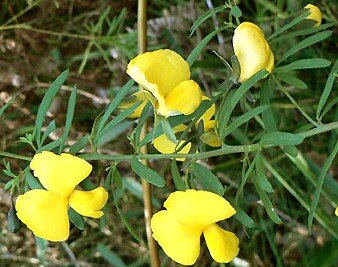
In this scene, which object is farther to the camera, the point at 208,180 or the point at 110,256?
the point at 110,256

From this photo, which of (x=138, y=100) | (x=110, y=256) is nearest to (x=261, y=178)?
(x=138, y=100)

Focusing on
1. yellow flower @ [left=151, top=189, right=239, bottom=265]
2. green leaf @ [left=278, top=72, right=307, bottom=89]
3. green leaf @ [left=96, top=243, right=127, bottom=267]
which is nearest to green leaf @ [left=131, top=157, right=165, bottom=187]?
yellow flower @ [left=151, top=189, right=239, bottom=265]

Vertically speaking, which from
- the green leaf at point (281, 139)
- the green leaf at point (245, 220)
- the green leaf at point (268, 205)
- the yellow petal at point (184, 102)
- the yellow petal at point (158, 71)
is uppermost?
the yellow petal at point (158, 71)

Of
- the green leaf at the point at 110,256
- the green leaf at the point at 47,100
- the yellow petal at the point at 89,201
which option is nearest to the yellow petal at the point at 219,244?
the yellow petal at the point at 89,201

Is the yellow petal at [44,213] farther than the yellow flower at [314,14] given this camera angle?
No

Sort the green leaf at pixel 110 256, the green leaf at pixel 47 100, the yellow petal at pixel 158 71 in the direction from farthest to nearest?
the green leaf at pixel 110 256 < the green leaf at pixel 47 100 < the yellow petal at pixel 158 71

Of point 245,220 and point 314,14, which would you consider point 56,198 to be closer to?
point 245,220

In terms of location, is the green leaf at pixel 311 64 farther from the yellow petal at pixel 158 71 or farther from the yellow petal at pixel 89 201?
the yellow petal at pixel 89 201

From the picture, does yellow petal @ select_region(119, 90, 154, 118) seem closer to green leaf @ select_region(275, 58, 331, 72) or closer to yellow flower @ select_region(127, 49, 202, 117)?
yellow flower @ select_region(127, 49, 202, 117)

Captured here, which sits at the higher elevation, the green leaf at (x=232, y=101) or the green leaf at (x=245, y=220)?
the green leaf at (x=232, y=101)
